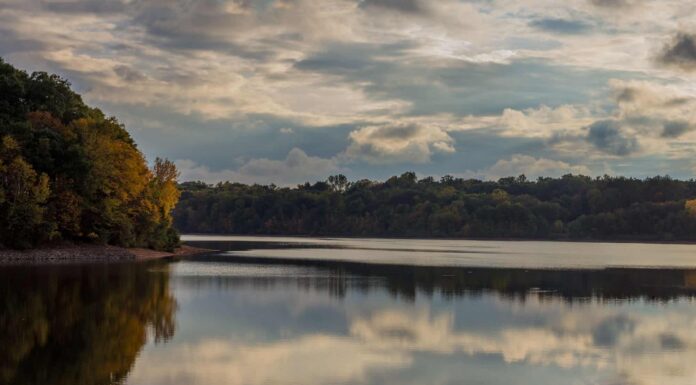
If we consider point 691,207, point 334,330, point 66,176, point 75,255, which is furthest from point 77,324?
point 691,207

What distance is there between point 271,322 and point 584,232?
16954cm

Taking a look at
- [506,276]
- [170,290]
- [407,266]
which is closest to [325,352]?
[170,290]

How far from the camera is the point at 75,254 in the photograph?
66.2 m

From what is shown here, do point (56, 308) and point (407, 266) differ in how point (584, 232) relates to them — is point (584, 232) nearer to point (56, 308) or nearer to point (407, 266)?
point (407, 266)

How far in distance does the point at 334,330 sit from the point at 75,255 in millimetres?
43005

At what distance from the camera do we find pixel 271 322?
31250mm

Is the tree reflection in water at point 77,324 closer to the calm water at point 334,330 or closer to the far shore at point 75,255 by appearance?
the calm water at point 334,330

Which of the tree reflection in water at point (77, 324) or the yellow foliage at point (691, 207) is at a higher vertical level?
the yellow foliage at point (691, 207)

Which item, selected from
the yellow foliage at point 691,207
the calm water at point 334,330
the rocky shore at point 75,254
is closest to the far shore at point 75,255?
the rocky shore at point 75,254

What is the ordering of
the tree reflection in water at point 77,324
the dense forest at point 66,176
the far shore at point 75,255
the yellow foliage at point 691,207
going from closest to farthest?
the tree reflection in water at point 77,324
the far shore at point 75,255
the dense forest at point 66,176
the yellow foliage at point 691,207

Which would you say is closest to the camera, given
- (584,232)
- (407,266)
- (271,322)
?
(271,322)

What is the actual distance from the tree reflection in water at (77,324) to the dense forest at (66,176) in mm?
15116

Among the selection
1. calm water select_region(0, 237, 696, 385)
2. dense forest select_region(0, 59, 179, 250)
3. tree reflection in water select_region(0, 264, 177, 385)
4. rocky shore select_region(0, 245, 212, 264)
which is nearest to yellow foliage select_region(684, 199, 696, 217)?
dense forest select_region(0, 59, 179, 250)

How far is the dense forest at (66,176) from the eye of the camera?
62.4 meters
